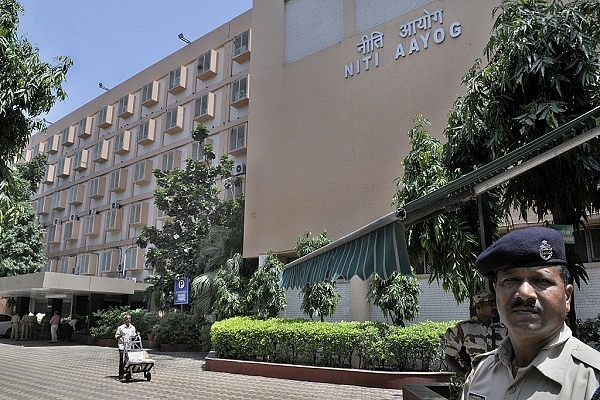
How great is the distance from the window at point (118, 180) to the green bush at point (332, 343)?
1943cm

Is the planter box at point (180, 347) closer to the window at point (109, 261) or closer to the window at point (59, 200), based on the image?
the window at point (109, 261)

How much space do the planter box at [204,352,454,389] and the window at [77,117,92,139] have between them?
2658 cm

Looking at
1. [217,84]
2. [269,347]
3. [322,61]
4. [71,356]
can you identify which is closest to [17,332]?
[71,356]

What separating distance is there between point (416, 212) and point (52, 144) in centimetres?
4172

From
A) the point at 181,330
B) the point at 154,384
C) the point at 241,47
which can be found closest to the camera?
the point at 154,384

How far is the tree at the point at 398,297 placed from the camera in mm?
11070

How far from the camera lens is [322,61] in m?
16.7

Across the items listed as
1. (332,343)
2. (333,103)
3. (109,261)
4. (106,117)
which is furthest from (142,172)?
(332,343)

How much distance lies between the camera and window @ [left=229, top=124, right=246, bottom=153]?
2330cm

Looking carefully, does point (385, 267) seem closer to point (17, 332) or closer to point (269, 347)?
point (269, 347)

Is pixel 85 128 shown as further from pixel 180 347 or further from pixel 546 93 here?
pixel 546 93

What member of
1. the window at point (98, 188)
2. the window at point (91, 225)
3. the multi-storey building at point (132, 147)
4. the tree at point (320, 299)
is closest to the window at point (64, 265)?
the multi-storey building at point (132, 147)

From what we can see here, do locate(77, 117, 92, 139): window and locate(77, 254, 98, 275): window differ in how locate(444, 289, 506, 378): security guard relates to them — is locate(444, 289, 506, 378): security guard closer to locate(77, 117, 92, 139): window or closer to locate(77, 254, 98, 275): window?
locate(77, 254, 98, 275): window

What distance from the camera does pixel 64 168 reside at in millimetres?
37406
